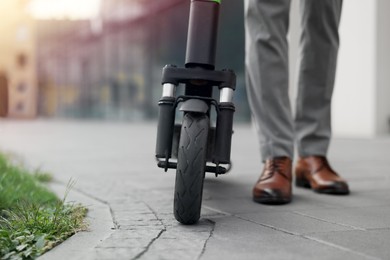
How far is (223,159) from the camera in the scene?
2.01m

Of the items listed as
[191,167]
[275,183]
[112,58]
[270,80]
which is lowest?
[275,183]

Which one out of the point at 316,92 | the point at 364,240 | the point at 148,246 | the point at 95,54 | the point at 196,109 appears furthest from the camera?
the point at 95,54

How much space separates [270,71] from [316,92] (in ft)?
1.22

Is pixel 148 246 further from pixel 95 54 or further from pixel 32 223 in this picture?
pixel 95 54

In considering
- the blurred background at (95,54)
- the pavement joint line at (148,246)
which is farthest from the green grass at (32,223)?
the blurred background at (95,54)

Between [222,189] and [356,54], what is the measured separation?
255 inches

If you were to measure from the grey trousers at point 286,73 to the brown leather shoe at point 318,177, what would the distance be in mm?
48

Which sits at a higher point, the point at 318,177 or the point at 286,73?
the point at 286,73

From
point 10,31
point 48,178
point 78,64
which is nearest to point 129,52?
point 78,64

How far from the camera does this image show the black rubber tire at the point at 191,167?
1877mm

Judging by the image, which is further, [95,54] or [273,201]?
[95,54]

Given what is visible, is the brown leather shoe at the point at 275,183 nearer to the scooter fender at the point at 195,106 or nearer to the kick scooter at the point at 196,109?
the kick scooter at the point at 196,109

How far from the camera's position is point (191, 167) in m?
1.88

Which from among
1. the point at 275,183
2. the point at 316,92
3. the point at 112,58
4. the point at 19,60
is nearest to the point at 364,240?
the point at 275,183
